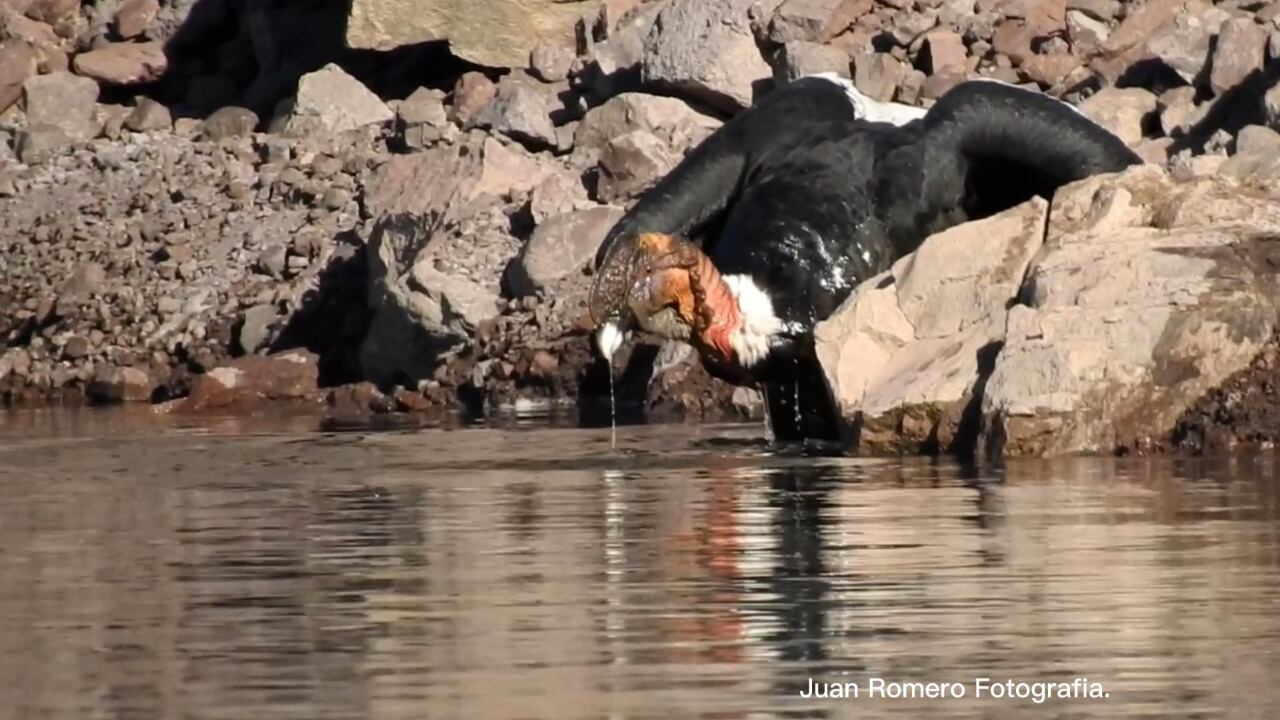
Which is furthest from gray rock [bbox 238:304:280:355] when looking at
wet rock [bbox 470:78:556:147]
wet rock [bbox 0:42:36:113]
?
wet rock [bbox 0:42:36:113]

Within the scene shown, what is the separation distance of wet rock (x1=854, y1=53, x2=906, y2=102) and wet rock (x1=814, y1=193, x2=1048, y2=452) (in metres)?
6.90

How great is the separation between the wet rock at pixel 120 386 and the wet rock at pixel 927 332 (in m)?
8.08

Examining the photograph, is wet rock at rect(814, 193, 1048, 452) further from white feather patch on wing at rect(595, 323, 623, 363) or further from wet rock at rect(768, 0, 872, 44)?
wet rock at rect(768, 0, 872, 44)

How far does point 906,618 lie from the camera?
748cm

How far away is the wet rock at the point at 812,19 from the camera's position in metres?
20.7

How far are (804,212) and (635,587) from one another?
569 cm

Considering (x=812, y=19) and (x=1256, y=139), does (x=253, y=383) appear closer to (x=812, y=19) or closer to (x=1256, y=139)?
(x=812, y=19)

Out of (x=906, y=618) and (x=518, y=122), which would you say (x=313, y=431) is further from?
(x=906, y=618)

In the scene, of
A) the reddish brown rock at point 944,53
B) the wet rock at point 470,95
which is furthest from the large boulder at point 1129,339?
the wet rock at point 470,95

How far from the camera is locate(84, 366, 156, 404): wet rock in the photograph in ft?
66.1

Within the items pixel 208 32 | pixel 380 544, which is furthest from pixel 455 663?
pixel 208 32

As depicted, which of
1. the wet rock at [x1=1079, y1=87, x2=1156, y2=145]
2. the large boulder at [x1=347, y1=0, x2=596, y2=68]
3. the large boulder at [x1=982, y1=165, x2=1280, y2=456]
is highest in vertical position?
the large boulder at [x1=347, y1=0, x2=596, y2=68]

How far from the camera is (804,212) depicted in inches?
541

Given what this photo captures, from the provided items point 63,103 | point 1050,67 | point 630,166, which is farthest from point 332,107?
point 1050,67
